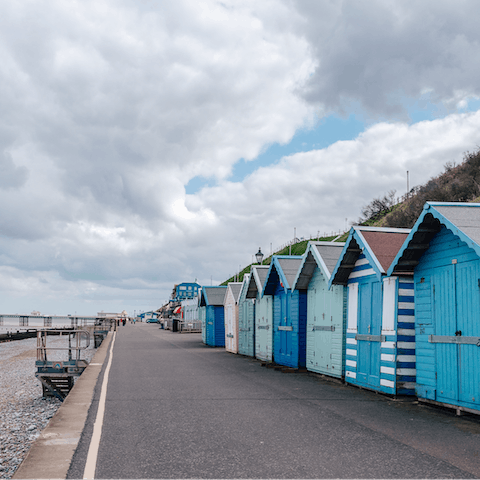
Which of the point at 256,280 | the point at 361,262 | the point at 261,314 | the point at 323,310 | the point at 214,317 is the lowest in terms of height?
the point at 214,317

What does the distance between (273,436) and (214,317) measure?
77.3 feet

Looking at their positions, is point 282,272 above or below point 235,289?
above

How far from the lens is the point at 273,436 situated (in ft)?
22.5

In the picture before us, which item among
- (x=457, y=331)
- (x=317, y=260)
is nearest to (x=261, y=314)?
(x=317, y=260)

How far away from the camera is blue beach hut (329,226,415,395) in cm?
1026

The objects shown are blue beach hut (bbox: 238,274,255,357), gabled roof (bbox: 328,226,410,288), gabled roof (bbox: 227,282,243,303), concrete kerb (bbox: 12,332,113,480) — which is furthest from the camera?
gabled roof (bbox: 227,282,243,303)

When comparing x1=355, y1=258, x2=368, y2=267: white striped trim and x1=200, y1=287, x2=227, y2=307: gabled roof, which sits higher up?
x1=355, y1=258, x2=368, y2=267: white striped trim

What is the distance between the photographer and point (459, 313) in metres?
8.55

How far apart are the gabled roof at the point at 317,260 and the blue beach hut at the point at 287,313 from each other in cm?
54

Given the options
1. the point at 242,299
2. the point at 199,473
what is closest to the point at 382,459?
the point at 199,473

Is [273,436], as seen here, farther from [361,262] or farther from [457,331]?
[361,262]

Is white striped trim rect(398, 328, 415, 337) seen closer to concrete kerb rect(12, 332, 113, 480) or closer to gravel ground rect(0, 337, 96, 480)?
concrete kerb rect(12, 332, 113, 480)

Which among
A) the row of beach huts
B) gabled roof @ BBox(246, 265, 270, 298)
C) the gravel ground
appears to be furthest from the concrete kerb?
gabled roof @ BBox(246, 265, 270, 298)

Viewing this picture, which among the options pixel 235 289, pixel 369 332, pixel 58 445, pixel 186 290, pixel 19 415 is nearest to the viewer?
pixel 58 445
